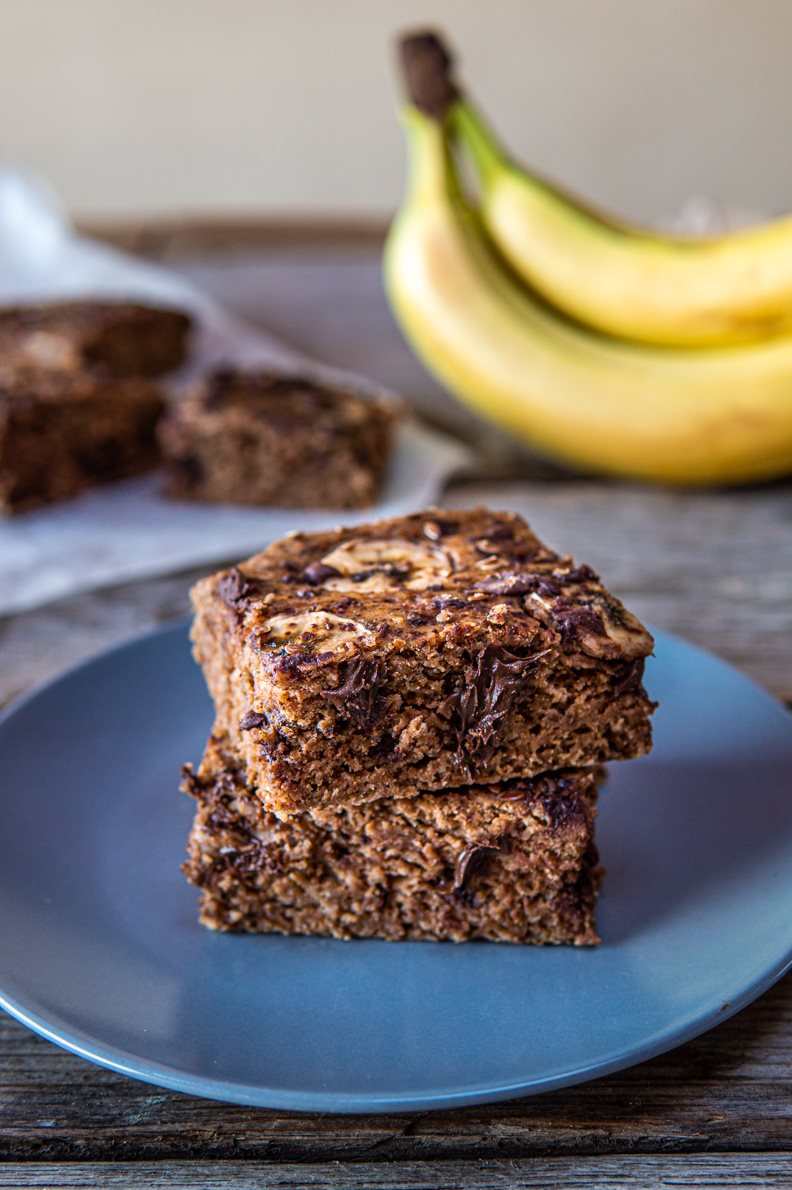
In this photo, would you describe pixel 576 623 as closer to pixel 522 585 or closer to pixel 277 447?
pixel 522 585

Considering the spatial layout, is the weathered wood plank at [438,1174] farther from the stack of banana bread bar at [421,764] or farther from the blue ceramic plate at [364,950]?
the stack of banana bread bar at [421,764]

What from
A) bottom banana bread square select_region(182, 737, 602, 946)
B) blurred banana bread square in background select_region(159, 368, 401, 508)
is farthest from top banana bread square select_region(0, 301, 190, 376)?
bottom banana bread square select_region(182, 737, 602, 946)

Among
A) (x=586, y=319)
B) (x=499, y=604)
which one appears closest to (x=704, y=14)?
(x=586, y=319)

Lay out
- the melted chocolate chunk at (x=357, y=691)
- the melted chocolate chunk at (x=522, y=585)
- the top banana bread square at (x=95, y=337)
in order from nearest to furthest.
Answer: the melted chocolate chunk at (x=357, y=691) → the melted chocolate chunk at (x=522, y=585) → the top banana bread square at (x=95, y=337)

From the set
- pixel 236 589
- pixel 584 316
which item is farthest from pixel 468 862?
pixel 584 316

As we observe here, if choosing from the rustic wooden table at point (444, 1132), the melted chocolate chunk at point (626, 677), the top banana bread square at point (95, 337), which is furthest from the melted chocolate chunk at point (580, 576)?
the top banana bread square at point (95, 337)

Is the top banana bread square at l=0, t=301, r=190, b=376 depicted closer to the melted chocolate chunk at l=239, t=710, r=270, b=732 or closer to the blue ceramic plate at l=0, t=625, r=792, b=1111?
the blue ceramic plate at l=0, t=625, r=792, b=1111
